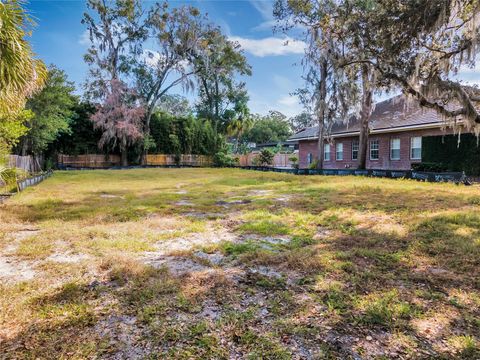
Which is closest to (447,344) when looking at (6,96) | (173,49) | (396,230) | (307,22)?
(396,230)

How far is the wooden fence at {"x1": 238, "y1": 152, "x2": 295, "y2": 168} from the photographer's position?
3012 cm

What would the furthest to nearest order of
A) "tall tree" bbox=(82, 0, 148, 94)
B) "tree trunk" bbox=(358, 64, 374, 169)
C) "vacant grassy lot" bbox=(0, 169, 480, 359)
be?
"tall tree" bbox=(82, 0, 148, 94) < "tree trunk" bbox=(358, 64, 374, 169) < "vacant grassy lot" bbox=(0, 169, 480, 359)

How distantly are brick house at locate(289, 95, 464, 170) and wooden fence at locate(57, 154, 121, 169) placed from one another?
16.0m

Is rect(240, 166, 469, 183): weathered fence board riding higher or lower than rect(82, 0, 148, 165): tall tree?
lower

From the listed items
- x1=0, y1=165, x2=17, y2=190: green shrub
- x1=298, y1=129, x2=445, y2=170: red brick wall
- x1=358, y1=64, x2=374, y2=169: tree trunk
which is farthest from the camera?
x1=298, y1=129, x2=445, y2=170: red brick wall

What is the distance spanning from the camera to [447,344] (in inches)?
78.4

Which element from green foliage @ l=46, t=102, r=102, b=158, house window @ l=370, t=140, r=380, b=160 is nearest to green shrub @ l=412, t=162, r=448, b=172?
house window @ l=370, t=140, r=380, b=160

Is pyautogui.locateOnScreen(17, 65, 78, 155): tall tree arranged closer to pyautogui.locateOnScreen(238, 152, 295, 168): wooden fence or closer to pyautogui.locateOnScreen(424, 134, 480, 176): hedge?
pyautogui.locateOnScreen(238, 152, 295, 168): wooden fence

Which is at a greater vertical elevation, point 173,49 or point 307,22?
point 173,49

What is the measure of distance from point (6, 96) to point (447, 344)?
6.47 meters

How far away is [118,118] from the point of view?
24.6 meters

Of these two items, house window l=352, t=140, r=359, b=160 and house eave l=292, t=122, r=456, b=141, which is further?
house window l=352, t=140, r=359, b=160

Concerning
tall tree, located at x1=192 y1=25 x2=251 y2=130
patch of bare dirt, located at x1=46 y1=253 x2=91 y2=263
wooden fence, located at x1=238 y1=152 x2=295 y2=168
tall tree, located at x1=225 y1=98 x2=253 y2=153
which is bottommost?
patch of bare dirt, located at x1=46 y1=253 x2=91 y2=263

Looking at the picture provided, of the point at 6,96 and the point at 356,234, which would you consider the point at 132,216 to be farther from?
the point at 356,234
